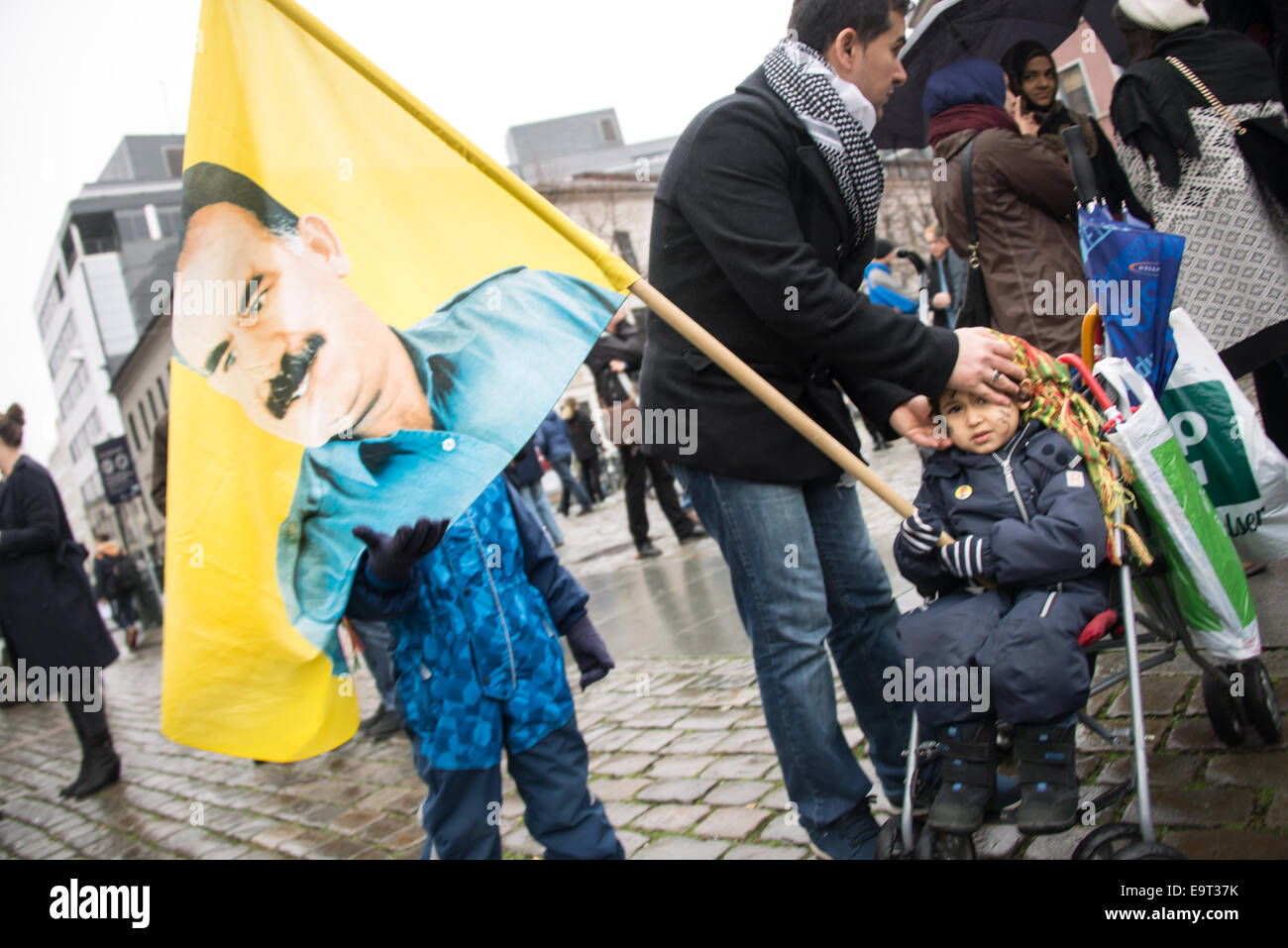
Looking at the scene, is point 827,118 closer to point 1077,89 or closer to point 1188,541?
point 1188,541

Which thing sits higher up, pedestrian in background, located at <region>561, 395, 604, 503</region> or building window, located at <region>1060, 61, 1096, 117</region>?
building window, located at <region>1060, 61, 1096, 117</region>

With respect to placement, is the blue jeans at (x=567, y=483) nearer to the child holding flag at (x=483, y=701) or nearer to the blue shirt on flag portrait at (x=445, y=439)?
the child holding flag at (x=483, y=701)

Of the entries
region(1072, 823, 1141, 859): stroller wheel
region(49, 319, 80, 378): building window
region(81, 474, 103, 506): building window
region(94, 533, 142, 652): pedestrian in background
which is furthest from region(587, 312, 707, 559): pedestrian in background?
region(81, 474, 103, 506): building window

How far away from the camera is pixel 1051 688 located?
225 centimetres

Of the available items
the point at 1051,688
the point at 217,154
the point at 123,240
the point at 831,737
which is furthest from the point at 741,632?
the point at 123,240

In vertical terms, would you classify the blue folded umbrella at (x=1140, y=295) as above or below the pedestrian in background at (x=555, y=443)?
above

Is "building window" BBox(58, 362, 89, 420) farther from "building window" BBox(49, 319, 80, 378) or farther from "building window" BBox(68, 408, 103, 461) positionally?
"building window" BBox(68, 408, 103, 461)

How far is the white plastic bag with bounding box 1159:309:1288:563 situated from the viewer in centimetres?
307

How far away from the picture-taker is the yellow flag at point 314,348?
2260 millimetres

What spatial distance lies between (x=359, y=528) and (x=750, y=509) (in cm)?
103

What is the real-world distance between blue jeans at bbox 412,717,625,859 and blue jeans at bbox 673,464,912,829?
552 mm

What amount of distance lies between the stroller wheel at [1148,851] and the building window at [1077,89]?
2206 centimetres

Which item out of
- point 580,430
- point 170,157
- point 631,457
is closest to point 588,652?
point 631,457

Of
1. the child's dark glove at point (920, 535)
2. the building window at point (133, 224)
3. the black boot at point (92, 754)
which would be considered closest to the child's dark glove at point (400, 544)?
the child's dark glove at point (920, 535)
